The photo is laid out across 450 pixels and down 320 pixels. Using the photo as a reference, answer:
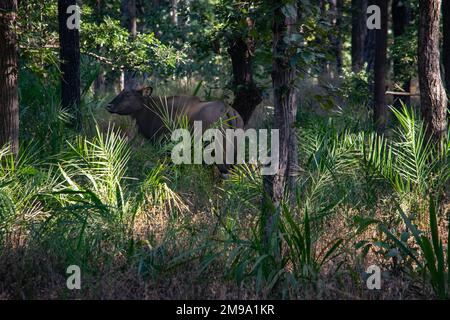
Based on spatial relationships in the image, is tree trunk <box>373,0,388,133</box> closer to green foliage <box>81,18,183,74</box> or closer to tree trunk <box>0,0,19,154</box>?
green foliage <box>81,18,183,74</box>

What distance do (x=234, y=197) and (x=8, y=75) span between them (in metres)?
3.25

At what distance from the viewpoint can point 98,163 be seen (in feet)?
28.9

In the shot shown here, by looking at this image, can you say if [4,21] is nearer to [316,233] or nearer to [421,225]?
[316,233]

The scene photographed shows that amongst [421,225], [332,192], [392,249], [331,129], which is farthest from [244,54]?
[392,249]

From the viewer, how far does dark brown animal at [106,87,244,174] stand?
43.0ft

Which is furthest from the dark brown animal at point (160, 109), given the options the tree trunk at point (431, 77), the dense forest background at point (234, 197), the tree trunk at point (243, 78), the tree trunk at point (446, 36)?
the tree trunk at point (446, 36)

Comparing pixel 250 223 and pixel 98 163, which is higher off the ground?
pixel 98 163

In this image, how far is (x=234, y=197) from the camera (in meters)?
9.11

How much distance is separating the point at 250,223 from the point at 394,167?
2.29m

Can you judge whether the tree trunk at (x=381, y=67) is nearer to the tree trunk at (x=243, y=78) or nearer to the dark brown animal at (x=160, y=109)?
the tree trunk at (x=243, y=78)

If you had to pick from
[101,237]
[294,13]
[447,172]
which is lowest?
[101,237]

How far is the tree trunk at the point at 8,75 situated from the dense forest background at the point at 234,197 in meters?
0.02

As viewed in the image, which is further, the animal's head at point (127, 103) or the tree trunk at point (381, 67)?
the animal's head at point (127, 103)

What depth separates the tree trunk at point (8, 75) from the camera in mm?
9281
